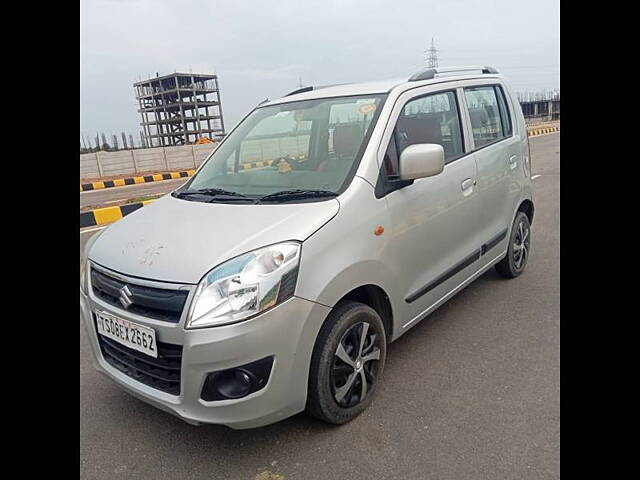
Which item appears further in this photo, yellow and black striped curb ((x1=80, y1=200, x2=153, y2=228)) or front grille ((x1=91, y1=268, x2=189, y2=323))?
yellow and black striped curb ((x1=80, y1=200, x2=153, y2=228))

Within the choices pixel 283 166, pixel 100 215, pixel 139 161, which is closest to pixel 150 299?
pixel 283 166

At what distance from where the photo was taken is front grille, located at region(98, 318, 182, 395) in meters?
2.01

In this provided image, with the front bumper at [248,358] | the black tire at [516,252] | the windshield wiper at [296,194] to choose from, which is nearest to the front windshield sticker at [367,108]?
the windshield wiper at [296,194]

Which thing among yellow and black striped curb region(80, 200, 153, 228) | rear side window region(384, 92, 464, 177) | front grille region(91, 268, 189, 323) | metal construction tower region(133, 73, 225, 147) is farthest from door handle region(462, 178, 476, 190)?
metal construction tower region(133, 73, 225, 147)

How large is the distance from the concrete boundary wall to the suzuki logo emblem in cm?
1668

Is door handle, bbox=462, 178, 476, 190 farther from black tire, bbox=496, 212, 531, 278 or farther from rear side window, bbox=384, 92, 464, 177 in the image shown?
black tire, bbox=496, 212, 531, 278

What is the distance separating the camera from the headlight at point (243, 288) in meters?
1.93

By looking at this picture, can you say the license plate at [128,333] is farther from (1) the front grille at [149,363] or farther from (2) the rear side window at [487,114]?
(2) the rear side window at [487,114]

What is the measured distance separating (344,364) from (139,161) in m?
21.1

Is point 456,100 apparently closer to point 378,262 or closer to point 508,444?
point 378,262

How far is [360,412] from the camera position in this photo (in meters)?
2.51

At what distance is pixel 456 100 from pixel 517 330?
68.9 inches

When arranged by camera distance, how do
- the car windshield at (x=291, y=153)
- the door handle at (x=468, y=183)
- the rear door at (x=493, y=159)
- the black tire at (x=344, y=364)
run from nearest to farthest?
Result: the black tire at (x=344, y=364), the car windshield at (x=291, y=153), the door handle at (x=468, y=183), the rear door at (x=493, y=159)

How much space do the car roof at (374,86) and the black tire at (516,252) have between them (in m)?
1.36
